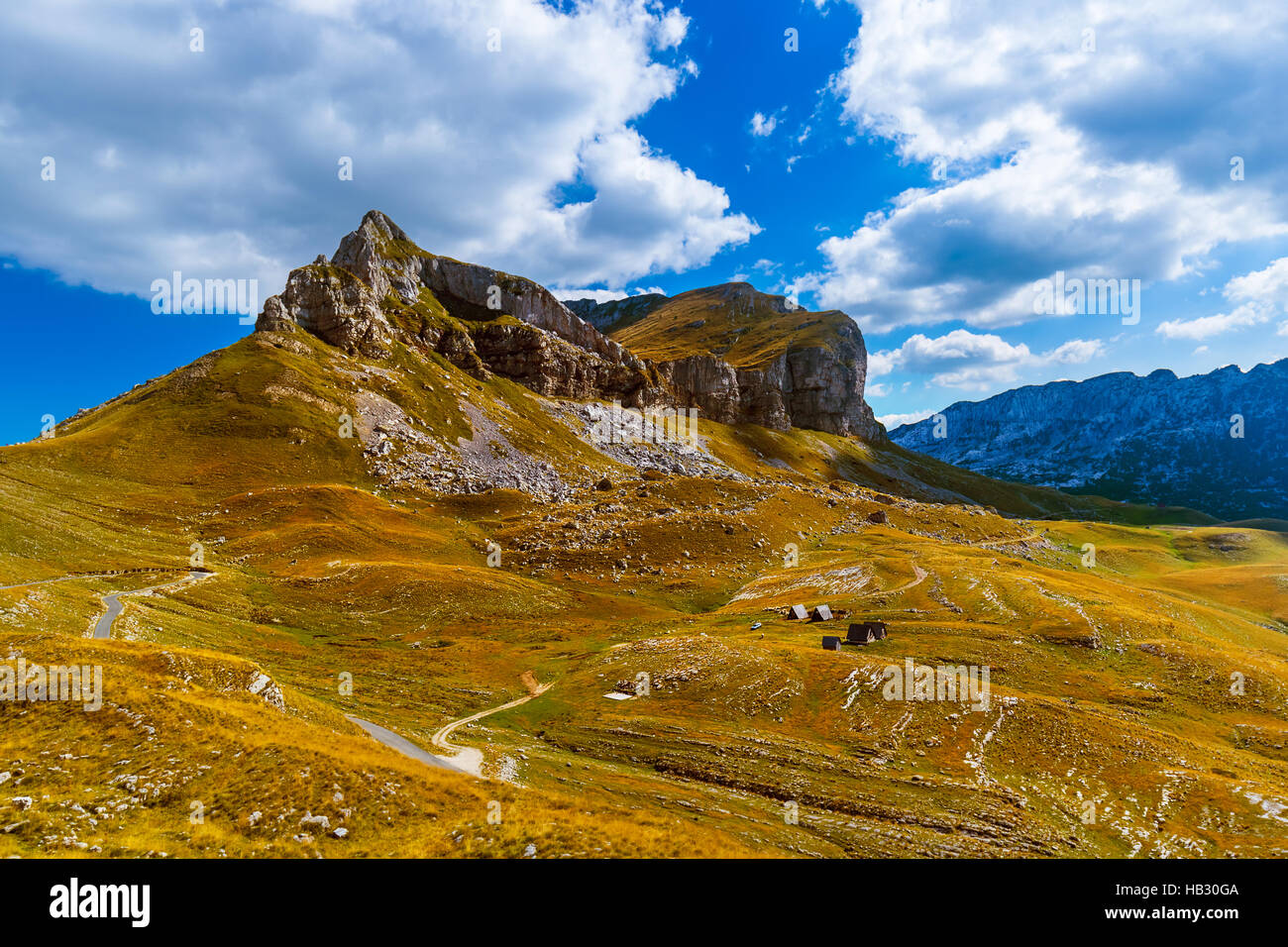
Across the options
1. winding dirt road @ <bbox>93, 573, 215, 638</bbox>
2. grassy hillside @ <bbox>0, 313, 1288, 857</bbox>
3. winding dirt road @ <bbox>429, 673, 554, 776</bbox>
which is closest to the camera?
grassy hillside @ <bbox>0, 313, 1288, 857</bbox>

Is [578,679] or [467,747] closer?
[467,747]

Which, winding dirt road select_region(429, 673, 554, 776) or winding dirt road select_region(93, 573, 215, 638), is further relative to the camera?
winding dirt road select_region(93, 573, 215, 638)

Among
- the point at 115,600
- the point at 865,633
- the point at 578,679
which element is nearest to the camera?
the point at 578,679

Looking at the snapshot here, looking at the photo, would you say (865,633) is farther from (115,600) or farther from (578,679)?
(115,600)

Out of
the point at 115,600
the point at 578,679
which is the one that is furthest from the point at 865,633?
the point at 115,600

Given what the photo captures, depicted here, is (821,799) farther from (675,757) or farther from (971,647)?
(971,647)

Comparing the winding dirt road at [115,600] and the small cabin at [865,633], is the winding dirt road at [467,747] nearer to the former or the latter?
the winding dirt road at [115,600]

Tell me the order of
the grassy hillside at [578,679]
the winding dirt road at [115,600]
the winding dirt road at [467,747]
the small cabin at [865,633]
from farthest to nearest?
the small cabin at [865,633] → the winding dirt road at [115,600] → the winding dirt road at [467,747] → the grassy hillside at [578,679]

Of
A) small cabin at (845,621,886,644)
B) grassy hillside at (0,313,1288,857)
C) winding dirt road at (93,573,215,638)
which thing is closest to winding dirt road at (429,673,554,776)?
grassy hillside at (0,313,1288,857)

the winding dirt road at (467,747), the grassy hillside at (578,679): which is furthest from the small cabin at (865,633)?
the winding dirt road at (467,747)

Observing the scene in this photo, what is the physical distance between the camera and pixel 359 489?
145 meters

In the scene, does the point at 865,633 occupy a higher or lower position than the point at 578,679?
higher

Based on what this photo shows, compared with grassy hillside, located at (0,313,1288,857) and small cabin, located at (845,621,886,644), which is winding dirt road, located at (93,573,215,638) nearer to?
grassy hillside, located at (0,313,1288,857)
